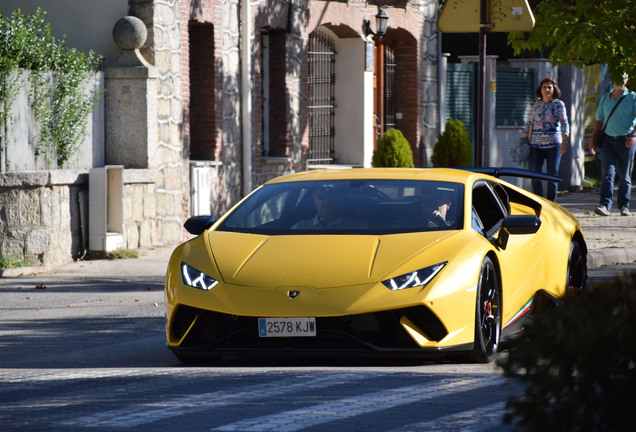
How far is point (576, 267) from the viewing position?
9.89 m

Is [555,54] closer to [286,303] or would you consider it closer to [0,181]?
[0,181]

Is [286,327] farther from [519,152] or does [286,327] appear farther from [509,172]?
[519,152]

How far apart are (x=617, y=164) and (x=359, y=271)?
13220 mm

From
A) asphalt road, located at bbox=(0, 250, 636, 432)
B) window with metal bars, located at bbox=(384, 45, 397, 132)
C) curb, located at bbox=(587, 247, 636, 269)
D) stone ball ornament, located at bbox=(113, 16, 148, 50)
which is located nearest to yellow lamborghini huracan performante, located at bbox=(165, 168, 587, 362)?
asphalt road, located at bbox=(0, 250, 636, 432)

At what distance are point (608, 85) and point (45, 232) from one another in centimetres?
1954

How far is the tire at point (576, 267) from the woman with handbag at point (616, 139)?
376 inches

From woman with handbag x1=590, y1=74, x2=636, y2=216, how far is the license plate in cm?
1287

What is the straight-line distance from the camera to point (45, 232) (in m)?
13.8

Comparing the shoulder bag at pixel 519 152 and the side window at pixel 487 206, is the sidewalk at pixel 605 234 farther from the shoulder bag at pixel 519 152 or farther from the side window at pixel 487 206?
the side window at pixel 487 206

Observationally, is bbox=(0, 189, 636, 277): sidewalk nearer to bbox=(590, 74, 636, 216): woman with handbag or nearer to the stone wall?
the stone wall

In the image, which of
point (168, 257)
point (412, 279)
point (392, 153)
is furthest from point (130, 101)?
point (412, 279)

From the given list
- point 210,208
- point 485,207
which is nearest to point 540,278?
point 485,207

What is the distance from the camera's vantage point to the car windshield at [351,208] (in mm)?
8172

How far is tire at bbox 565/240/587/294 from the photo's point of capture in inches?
379
